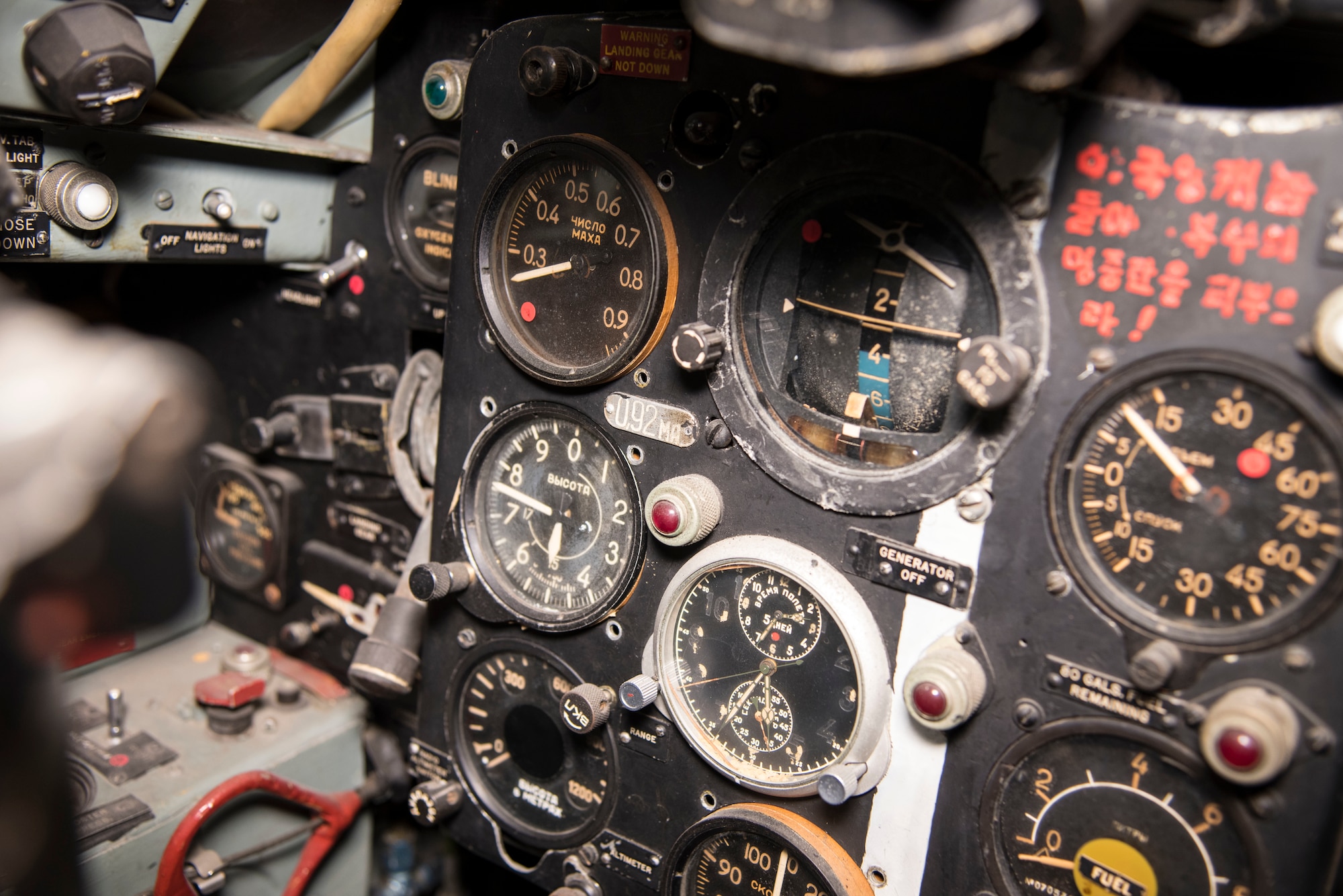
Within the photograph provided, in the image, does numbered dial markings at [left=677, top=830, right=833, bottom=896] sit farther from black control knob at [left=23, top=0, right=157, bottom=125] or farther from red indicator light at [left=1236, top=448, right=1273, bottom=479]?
black control knob at [left=23, top=0, right=157, bottom=125]

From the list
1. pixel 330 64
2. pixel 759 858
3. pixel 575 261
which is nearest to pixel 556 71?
pixel 575 261

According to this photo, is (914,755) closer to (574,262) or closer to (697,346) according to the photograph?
(697,346)

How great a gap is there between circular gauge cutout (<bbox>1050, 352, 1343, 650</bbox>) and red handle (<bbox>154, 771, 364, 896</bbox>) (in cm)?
201

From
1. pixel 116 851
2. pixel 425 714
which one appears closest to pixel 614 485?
pixel 425 714

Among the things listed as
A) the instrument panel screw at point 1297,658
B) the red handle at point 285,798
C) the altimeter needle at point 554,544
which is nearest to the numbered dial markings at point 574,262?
the altimeter needle at point 554,544

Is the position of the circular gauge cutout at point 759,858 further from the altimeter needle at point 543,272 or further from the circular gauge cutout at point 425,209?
the circular gauge cutout at point 425,209

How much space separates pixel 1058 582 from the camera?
1.58 metres

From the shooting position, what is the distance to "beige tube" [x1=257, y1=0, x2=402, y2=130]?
2.41 metres

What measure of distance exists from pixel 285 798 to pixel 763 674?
1.45 meters

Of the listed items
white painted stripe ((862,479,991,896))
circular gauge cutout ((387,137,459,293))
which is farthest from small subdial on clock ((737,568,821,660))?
circular gauge cutout ((387,137,459,293))

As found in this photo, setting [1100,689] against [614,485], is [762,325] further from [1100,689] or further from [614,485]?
[1100,689]

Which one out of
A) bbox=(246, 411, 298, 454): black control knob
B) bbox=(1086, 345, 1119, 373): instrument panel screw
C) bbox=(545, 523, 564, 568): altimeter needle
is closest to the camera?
bbox=(1086, 345, 1119, 373): instrument panel screw

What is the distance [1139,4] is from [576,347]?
4.06ft

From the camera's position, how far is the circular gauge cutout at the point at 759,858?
182 centimetres
